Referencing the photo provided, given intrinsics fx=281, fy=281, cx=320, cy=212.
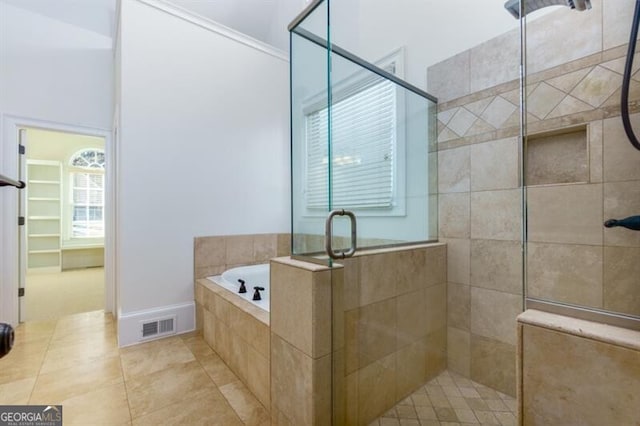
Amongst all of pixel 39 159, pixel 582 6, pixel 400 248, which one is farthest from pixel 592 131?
pixel 39 159

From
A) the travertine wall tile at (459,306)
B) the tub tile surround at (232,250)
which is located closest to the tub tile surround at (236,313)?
the tub tile surround at (232,250)

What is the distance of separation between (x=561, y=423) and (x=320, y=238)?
0.97 meters

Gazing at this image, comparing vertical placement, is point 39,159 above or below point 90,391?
above

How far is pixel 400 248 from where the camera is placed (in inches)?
65.6

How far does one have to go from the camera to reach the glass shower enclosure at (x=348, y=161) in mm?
1302

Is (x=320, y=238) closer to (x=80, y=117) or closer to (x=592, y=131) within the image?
(x=592, y=131)

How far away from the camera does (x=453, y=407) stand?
5.05 ft

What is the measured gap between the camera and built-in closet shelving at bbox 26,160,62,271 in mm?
5156

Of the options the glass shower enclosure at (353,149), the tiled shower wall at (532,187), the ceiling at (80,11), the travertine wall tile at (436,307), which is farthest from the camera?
the ceiling at (80,11)

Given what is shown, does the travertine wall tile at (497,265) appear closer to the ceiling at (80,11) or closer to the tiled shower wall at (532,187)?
the tiled shower wall at (532,187)

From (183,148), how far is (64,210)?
15.6ft

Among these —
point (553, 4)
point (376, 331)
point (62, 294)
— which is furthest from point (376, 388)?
point (62, 294)

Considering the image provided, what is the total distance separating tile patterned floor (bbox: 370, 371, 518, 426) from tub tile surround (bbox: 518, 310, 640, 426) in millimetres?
806

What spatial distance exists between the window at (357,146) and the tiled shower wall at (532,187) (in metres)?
0.35
